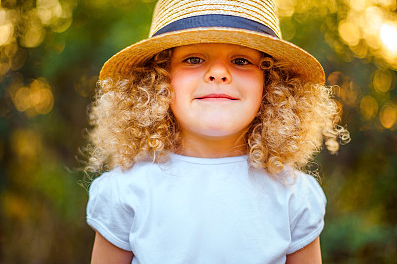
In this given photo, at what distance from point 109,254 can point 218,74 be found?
31.8 inches

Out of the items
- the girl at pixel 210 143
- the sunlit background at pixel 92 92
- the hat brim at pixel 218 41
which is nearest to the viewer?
the hat brim at pixel 218 41

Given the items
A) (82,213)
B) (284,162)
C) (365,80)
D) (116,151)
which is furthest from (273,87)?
(82,213)

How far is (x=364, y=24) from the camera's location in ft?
8.50

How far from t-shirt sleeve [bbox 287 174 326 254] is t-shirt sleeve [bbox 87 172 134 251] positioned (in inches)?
24.3

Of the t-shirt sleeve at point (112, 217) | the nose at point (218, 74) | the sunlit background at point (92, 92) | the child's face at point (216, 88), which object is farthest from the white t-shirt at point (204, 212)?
the sunlit background at point (92, 92)

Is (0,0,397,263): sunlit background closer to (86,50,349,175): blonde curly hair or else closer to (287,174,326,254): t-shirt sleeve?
(86,50,349,175): blonde curly hair

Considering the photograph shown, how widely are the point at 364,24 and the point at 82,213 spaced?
2.32m

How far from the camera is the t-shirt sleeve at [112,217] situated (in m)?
1.48

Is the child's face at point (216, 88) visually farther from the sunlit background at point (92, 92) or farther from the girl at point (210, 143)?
the sunlit background at point (92, 92)

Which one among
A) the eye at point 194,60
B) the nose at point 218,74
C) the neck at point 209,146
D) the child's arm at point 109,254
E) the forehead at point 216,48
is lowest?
the child's arm at point 109,254

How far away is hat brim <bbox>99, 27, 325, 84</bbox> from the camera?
127 cm

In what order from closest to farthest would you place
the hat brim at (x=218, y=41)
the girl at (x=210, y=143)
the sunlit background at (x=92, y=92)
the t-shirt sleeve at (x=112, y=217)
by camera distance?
the hat brim at (x=218, y=41) < the girl at (x=210, y=143) < the t-shirt sleeve at (x=112, y=217) < the sunlit background at (x=92, y=92)

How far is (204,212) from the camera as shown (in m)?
1.43

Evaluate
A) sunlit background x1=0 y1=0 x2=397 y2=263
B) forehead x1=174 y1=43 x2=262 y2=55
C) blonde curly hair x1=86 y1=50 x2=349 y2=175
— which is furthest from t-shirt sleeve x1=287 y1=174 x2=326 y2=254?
sunlit background x1=0 y1=0 x2=397 y2=263
